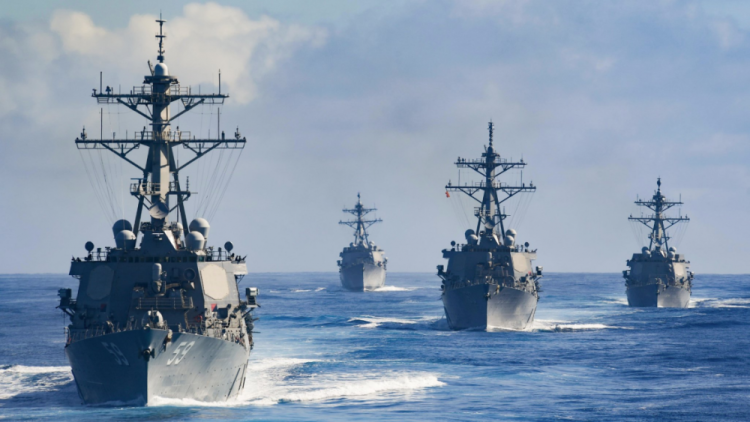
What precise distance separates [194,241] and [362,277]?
9376cm

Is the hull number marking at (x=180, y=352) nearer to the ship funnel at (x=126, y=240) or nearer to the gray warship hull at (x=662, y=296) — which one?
the ship funnel at (x=126, y=240)

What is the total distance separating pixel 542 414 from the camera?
3005 cm

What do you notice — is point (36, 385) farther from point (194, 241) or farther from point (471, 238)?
point (471, 238)

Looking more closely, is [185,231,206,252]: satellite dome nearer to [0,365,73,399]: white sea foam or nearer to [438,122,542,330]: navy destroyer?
[0,365,73,399]: white sea foam

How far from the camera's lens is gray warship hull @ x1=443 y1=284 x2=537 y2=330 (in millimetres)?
55969

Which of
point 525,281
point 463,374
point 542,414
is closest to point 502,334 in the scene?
point 525,281

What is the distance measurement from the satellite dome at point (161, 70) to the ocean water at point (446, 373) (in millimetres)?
11803

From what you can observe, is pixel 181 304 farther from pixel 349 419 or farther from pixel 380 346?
pixel 380 346

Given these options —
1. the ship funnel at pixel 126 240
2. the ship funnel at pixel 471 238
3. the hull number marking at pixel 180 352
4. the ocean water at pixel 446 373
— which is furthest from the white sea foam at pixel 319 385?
the ship funnel at pixel 471 238

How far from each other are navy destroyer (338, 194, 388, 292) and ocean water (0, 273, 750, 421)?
178 feet

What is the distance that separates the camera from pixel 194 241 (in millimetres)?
30109

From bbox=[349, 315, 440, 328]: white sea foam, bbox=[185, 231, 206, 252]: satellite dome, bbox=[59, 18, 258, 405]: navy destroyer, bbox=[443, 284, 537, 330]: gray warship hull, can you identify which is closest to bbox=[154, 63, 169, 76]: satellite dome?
bbox=[59, 18, 258, 405]: navy destroyer

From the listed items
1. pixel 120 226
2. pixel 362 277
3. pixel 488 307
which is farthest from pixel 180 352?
pixel 362 277

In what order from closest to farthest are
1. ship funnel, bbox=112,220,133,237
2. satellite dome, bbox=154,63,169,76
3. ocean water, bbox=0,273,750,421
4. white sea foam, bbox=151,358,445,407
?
ocean water, bbox=0,273,750,421, ship funnel, bbox=112,220,133,237, satellite dome, bbox=154,63,169,76, white sea foam, bbox=151,358,445,407
